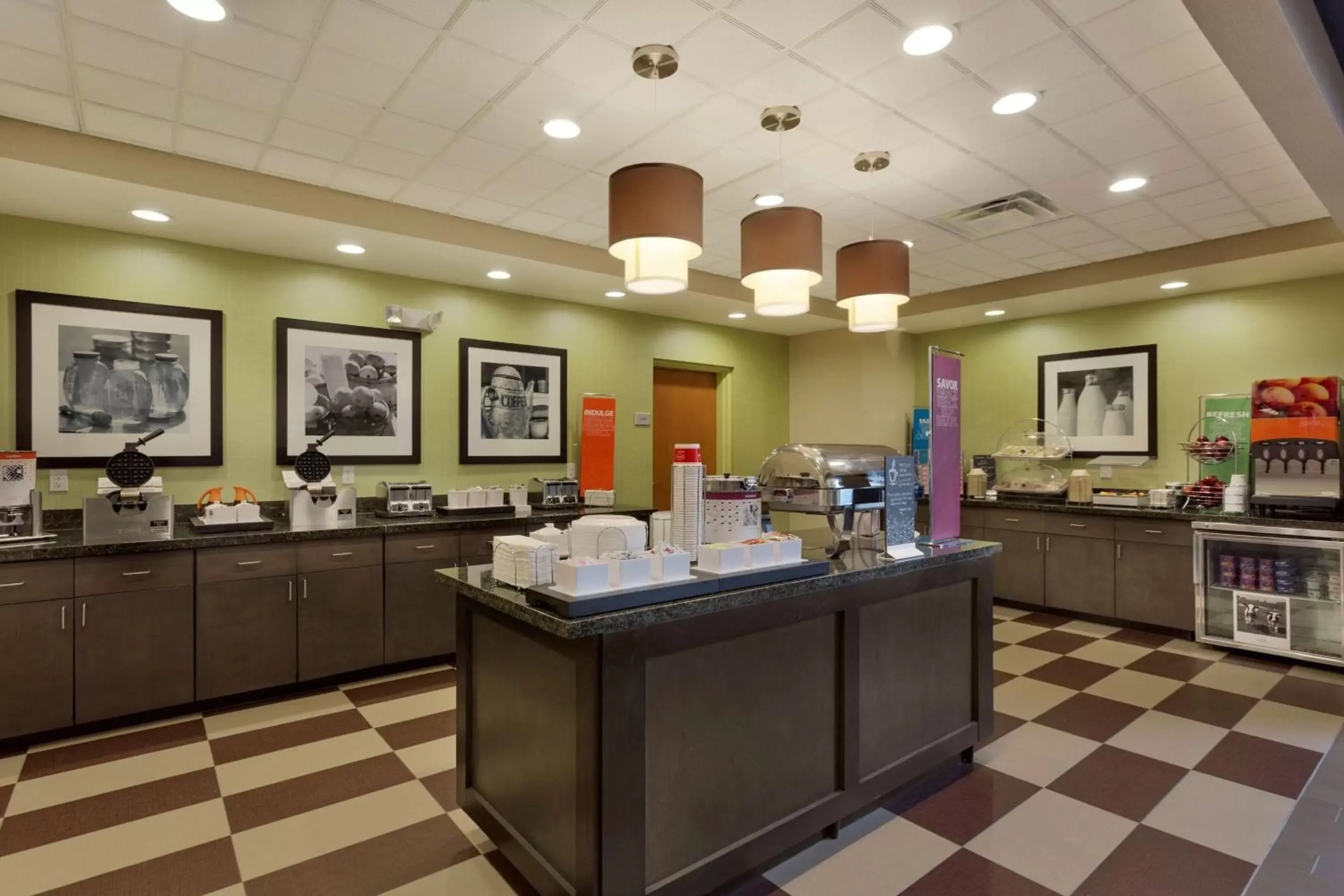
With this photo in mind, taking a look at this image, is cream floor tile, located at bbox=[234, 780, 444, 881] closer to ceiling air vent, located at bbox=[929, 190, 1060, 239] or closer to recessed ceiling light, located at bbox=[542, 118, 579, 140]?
recessed ceiling light, located at bbox=[542, 118, 579, 140]

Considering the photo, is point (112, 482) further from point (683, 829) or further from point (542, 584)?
point (683, 829)

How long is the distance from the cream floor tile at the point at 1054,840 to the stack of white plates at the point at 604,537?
1.66 m

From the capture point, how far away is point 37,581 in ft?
10.6

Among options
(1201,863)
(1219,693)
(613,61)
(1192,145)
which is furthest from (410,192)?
(1219,693)

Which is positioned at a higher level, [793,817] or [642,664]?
[642,664]

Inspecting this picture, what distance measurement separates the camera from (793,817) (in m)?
2.37

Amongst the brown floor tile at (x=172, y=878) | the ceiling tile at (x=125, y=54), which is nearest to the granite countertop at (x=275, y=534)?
the brown floor tile at (x=172, y=878)

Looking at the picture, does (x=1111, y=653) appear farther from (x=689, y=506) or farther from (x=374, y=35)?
(x=374, y=35)

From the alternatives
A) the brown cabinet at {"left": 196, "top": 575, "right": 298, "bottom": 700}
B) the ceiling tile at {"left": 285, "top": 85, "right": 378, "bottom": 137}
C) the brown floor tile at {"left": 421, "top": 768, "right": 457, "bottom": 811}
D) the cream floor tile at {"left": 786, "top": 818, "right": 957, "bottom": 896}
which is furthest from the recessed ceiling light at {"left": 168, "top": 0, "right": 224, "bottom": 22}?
the cream floor tile at {"left": 786, "top": 818, "right": 957, "bottom": 896}

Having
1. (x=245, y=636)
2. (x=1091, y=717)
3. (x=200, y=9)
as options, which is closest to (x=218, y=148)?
(x=200, y=9)

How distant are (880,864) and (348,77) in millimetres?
3584

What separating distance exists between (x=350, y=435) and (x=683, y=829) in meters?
3.79

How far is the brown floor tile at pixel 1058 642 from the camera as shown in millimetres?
4888

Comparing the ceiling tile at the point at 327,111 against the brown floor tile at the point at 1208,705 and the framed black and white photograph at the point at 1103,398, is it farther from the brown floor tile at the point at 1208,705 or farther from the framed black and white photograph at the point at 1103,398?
the framed black and white photograph at the point at 1103,398
